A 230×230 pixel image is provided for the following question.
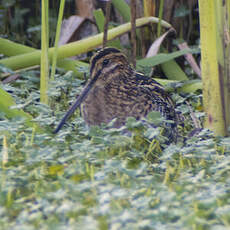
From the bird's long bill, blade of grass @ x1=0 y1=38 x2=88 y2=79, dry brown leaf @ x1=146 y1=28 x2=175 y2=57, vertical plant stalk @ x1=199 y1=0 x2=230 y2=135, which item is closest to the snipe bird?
the bird's long bill

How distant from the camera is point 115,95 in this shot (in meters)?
2.81

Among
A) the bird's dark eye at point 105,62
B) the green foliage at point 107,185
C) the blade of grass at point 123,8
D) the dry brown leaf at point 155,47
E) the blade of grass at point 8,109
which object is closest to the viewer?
the green foliage at point 107,185

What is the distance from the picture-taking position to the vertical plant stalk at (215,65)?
2.69 meters

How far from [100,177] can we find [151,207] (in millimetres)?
222

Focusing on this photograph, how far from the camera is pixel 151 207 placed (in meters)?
1.84

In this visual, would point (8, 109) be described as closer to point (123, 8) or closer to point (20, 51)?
point (20, 51)

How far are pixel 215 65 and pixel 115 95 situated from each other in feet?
1.81

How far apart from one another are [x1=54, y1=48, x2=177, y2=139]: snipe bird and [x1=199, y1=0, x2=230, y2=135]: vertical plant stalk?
26 centimetres

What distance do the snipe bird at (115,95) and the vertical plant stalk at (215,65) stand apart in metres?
0.26

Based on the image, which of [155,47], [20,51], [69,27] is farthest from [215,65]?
[69,27]

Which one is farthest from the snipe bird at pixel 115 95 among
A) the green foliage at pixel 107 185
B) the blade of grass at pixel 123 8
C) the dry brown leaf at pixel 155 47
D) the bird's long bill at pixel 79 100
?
the blade of grass at pixel 123 8

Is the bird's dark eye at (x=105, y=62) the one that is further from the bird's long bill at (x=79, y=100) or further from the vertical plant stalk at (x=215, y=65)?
the vertical plant stalk at (x=215, y=65)

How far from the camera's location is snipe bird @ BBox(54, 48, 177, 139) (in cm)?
275

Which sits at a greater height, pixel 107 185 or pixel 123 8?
pixel 123 8
